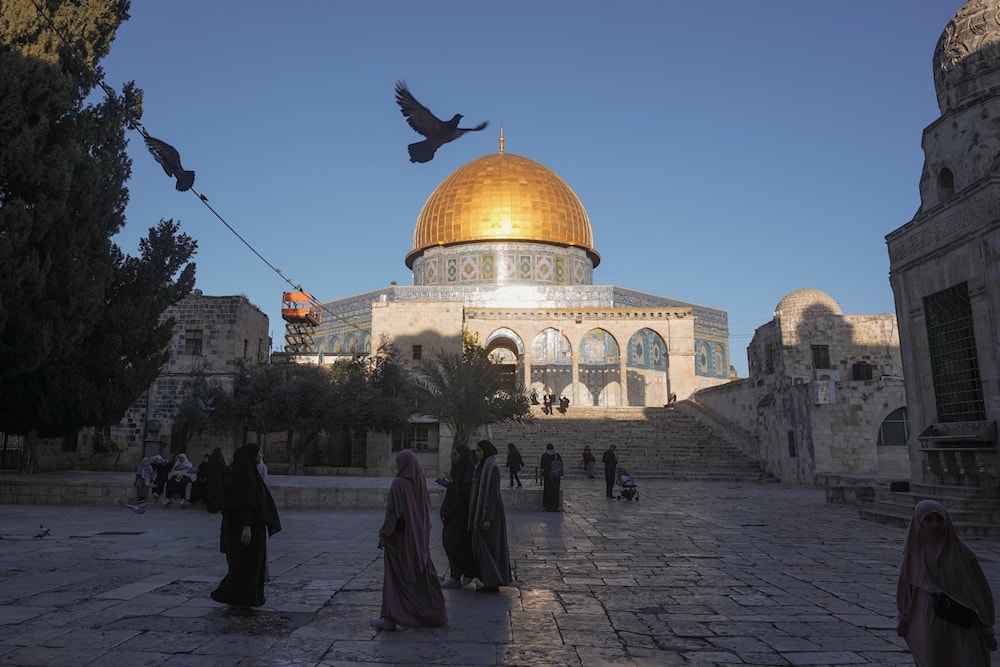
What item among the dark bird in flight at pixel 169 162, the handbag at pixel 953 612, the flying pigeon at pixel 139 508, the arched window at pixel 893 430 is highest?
the dark bird in flight at pixel 169 162

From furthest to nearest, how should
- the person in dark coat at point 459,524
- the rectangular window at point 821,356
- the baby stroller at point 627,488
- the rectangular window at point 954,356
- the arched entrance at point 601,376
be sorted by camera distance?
the arched entrance at point 601,376, the rectangular window at point 821,356, the baby stroller at point 627,488, the rectangular window at point 954,356, the person in dark coat at point 459,524

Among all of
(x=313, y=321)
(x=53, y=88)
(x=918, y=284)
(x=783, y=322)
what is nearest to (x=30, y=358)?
(x=53, y=88)

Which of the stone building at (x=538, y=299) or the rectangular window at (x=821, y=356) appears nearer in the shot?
the rectangular window at (x=821, y=356)

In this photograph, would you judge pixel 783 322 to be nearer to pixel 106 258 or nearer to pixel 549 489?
pixel 549 489

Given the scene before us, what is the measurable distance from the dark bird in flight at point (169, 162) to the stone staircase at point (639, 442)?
11032 millimetres

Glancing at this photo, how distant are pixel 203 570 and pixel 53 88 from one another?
8.53 m

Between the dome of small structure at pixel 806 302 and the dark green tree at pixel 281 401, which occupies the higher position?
the dome of small structure at pixel 806 302

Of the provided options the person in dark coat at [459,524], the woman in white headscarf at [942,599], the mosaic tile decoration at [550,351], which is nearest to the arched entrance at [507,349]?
the mosaic tile decoration at [550,351]

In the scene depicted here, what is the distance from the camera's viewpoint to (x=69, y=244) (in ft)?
39.1

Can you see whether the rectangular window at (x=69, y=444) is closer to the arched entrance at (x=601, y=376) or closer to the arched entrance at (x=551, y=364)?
the arched entrance at (x=551, y=364)

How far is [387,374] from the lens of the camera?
21.9 m

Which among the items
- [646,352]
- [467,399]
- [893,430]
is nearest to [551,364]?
[646,352]

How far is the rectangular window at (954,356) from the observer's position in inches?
365

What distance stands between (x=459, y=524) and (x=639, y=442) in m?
17.6
